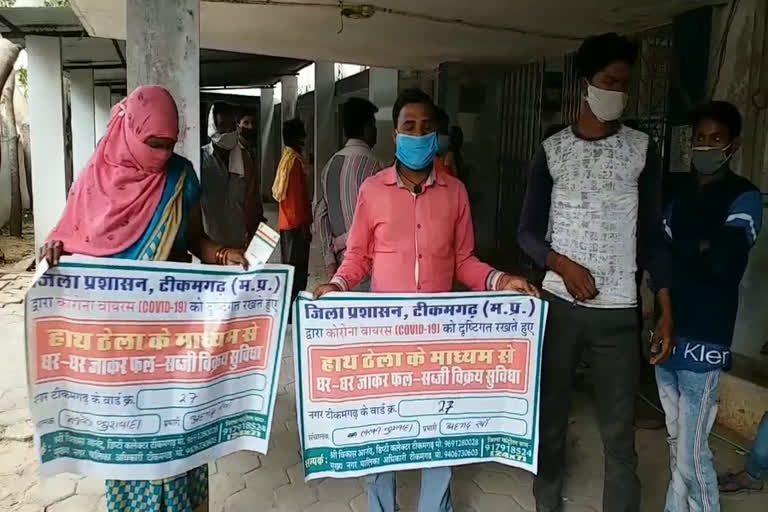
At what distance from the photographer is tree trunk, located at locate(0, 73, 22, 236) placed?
12883mm

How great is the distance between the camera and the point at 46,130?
8750 millimetres

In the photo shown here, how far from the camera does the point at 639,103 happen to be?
5.49 m

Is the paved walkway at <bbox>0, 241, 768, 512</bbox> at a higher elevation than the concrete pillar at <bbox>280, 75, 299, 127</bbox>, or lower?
lower

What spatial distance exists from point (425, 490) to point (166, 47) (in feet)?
7.56

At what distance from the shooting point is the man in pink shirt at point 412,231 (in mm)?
2404

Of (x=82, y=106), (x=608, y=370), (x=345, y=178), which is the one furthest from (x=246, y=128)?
(x=82, y=106)

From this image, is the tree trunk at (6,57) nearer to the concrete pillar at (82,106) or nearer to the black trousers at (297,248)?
the concrete pillar at (82,106)

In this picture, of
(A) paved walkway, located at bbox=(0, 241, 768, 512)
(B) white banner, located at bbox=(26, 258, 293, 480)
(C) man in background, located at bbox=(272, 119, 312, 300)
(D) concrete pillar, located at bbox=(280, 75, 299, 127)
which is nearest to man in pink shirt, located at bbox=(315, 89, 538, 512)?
(B) white banner, located at bbox=(26, 258, 293, 480)

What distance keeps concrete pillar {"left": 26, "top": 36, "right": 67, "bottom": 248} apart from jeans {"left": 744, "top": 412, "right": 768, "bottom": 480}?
8120mm

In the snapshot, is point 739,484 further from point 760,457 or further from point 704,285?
point 704,285

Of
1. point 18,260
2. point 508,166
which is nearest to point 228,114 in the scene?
point 508,166

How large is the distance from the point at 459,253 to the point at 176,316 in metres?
1.07

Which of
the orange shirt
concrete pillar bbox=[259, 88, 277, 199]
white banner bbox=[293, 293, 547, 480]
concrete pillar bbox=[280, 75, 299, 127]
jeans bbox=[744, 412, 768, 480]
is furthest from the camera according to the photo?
concrete pillar bbox=[259, 88, 277, 199]

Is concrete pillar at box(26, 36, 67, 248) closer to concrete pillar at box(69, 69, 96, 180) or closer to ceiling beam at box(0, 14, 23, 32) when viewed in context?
ceiling beam at box(0, 14, 23, 32)
